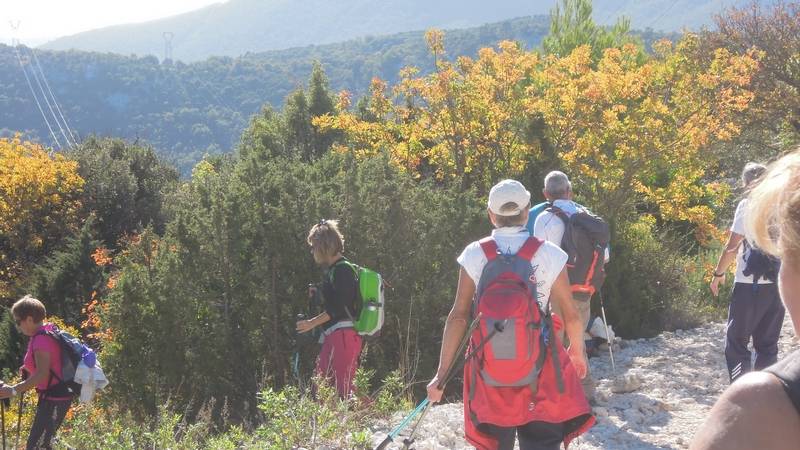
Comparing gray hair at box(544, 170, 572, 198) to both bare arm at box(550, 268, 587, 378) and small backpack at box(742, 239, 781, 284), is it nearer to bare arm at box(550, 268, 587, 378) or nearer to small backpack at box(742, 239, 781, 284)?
small backpack at box(742, 239, 781, 284)

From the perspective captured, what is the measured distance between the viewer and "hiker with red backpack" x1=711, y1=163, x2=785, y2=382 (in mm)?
4969

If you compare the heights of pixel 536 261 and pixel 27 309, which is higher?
pixel 536 261

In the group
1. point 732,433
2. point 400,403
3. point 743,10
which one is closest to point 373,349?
point 400,403

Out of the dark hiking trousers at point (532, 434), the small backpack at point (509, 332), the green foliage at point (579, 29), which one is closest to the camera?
the small backpack at point (509, 332)

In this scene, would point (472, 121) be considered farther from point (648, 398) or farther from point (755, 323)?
point (755, 323)

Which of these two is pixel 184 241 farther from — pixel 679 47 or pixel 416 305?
pixel 679 47

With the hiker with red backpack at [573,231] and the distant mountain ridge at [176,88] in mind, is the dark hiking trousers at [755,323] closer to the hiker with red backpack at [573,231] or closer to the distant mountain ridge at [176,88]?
the hiker with red backpack at [573,231]

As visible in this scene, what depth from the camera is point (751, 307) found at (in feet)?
16.7

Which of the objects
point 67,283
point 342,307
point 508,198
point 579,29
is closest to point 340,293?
point 342,307

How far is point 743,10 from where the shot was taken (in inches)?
866

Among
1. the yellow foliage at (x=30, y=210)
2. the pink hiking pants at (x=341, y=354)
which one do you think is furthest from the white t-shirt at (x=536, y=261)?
the yellow foliage at (x=30, y=210)

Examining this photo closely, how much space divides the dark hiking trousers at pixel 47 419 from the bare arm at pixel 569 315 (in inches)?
146

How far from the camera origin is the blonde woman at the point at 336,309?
5172 mm

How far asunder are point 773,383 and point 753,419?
0.06 meters
